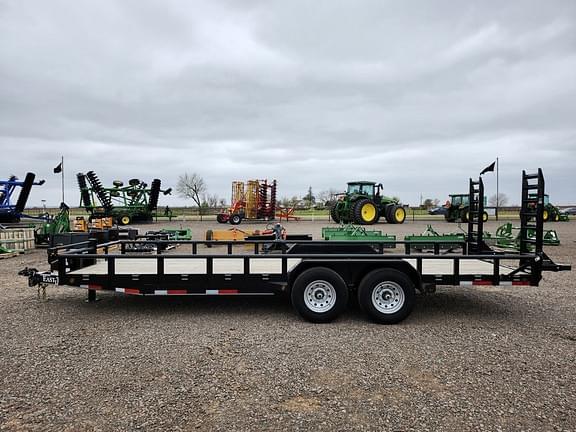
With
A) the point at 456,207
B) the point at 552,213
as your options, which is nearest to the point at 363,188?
the point at 456,207

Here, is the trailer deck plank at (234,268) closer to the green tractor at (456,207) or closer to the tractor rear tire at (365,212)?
the tractor rear tire at (365,212)

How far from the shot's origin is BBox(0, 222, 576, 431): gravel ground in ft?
9.57

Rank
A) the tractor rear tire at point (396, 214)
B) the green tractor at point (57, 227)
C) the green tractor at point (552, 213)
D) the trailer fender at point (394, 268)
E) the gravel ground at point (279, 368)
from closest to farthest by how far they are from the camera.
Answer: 1. the gravel ground at point (279, 368)
2. the trailer fender at point (394, 268)
3. the green tractor at point (57, 227)
4. the tractor rear tire at point (396, 214)
5. the green tractor at point (552, 213)

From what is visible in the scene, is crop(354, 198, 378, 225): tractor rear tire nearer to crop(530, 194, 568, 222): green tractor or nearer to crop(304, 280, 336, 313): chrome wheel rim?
crop(530, 194, 568, 222): green tractor

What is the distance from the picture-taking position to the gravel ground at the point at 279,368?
9.57 feet

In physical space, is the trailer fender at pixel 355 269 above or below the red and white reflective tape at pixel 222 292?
above

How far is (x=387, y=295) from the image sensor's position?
5.07 metres

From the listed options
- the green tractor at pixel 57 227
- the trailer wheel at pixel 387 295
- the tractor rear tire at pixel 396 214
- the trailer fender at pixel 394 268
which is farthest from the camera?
the tractor rear tire at pixel 396 214

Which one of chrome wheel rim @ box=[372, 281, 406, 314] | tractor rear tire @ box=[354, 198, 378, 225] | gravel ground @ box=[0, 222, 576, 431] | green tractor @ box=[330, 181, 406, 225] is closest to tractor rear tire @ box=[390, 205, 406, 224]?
green tractor @ box=[330, 181, 406, 225]

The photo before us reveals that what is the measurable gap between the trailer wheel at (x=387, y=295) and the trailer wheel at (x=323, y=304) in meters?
0.28

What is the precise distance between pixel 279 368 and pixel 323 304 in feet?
4.86

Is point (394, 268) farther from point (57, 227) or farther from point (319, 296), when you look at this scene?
point (57, 227)

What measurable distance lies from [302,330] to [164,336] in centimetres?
165

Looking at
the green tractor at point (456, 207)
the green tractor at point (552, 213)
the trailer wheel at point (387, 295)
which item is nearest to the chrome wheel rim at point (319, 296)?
the trailer wheel at point (387, 295)
